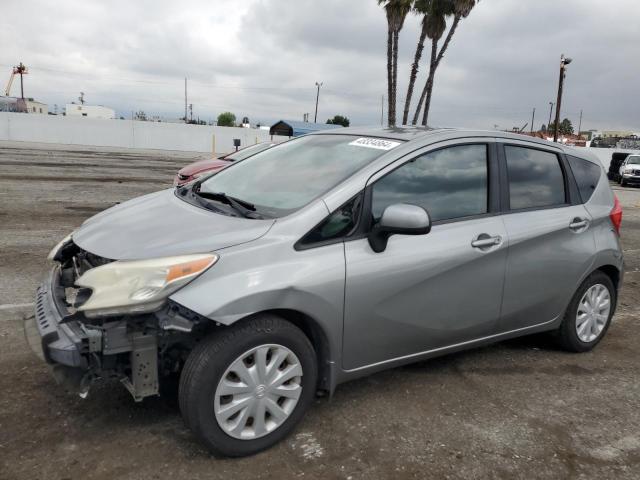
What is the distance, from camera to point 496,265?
3.60m

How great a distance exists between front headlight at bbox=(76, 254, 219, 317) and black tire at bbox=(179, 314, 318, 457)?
0.31 metres

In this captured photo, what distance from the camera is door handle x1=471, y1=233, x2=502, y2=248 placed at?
3.50 metres

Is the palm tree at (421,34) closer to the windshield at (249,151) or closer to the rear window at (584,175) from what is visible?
the windshield at (249,151)

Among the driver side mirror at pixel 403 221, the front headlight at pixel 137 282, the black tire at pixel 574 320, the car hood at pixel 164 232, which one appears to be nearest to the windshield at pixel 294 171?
the car hood at pixel 164 232

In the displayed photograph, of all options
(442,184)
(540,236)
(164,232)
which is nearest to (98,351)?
(164,232)

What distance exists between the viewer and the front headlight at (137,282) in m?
2.56

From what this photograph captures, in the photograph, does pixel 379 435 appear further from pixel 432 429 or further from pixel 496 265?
pixel 496 265

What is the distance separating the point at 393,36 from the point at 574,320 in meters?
20.3

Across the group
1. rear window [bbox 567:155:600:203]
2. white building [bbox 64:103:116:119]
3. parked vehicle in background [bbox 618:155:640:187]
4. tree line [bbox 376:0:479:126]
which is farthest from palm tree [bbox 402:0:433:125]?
white building [bbox 64:103:116:119]

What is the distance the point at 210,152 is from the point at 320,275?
38348mm

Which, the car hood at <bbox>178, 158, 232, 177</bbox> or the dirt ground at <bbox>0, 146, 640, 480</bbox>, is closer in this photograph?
the dirt ground at <bbox>0, 146, 640, 480</bbox>

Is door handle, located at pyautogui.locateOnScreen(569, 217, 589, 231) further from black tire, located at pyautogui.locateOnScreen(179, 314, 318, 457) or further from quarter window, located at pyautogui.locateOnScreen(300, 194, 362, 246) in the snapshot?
black tire, located at pyautogui.locateOnScreen(179, 314, 318, 457)

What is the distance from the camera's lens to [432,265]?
3287mm

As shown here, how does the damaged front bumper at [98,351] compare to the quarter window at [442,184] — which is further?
the quarter window at [442,184]
